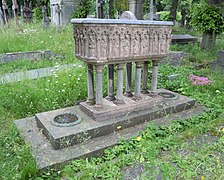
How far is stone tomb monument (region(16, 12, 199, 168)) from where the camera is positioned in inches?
105

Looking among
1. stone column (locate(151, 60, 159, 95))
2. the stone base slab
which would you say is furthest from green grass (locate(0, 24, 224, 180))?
stone column (locate(151, 60, 159, 95))

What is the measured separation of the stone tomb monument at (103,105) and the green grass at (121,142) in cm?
18

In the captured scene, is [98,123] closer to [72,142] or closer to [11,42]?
[72,142]

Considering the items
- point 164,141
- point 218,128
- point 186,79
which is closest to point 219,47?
point 186,79

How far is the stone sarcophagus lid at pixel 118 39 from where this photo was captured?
280 centimetres

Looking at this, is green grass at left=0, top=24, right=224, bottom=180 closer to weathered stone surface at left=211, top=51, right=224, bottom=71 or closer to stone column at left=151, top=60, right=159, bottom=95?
weathered stone surface at left=211, top=51, right=224, bottom=71

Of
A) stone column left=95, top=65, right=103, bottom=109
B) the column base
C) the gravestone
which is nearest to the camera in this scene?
stone column left=95, top=65, right=103, bottom=109

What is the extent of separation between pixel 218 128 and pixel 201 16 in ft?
21.5

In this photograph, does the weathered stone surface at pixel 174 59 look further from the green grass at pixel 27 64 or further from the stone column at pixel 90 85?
the stone column at pixel 90 85

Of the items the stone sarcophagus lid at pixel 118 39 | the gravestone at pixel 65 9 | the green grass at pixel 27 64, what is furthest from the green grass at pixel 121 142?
the gravestone at pixel 65 9

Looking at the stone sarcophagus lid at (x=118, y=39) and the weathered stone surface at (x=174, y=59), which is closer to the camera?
the stone sarcophagus lid at (x=118, y=39)

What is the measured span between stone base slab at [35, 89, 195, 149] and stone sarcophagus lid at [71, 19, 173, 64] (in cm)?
72

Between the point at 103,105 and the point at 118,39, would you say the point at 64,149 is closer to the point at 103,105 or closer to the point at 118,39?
the point at 103,105

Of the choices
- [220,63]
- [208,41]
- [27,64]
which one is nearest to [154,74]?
[220,63]
